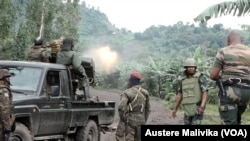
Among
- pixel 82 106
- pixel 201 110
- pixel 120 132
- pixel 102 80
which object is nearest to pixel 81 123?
pixel 82 106

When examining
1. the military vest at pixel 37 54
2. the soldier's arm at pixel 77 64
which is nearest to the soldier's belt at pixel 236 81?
the soldier's arm at pixel 77 64

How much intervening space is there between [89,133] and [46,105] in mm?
2210

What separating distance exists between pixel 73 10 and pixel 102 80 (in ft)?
34.3

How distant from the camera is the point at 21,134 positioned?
8.48 metres

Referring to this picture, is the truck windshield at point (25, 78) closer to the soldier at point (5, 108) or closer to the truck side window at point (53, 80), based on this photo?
the truck side window at point (53, 80)

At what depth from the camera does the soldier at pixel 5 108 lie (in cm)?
719

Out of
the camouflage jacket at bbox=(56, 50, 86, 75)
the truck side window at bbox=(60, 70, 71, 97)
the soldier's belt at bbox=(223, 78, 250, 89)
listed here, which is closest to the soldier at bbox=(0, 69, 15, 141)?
the truck side window at bbox=(60, 70, 71, 97)

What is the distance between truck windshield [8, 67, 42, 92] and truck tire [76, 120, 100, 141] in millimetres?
2040

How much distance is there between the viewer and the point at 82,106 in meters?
10.6

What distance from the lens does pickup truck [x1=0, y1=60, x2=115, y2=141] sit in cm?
864

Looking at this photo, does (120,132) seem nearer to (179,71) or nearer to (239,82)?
(239,82)

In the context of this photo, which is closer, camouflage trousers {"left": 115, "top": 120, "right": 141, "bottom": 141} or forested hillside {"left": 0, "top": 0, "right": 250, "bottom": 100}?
camouflage trousers {"left": 115, "top": 120, "right": 141, "bottom": 141}

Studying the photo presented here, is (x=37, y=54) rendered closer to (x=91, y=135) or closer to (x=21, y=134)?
(x=91, y=135)

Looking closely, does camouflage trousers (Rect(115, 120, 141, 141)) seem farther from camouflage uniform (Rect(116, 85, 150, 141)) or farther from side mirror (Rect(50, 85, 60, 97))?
side mirror (Rect(50, 85, 60, 97))
